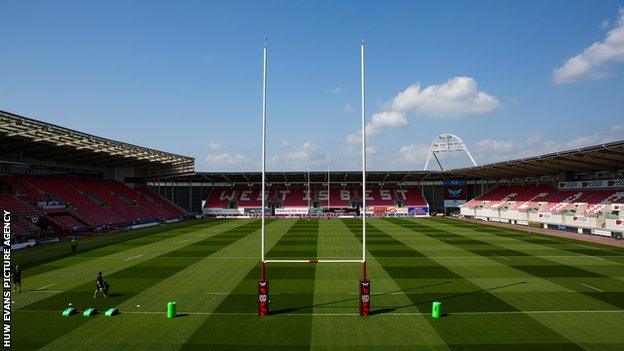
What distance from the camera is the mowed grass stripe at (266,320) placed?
12.9 m

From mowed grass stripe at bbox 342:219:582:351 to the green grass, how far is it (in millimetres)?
58

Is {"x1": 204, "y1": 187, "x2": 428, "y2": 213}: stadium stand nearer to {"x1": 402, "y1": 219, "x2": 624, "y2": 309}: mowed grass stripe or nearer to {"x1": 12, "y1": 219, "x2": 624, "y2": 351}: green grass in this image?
{"x1": 402, "y1": 219, "x2": 624, "y2": 309}: mowed grass stripe

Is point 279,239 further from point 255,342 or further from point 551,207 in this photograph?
point 551,207

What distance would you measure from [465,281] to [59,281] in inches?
846

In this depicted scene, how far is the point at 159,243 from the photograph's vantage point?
124 ft

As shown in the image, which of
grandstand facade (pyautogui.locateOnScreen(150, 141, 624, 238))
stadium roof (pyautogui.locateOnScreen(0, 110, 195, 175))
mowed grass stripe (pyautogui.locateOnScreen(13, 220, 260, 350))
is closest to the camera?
mowed grass stripe (pyautogui.locateOnScreen(13, 220, 260, 350))

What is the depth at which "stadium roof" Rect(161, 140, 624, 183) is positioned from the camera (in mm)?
42966

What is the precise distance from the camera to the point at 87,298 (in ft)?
59.7

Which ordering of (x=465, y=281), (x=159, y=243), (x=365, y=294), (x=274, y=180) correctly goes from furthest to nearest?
(x=274, y=180)
(x=159, y=243)
(x=465, y=281)
(x=365, y=294)

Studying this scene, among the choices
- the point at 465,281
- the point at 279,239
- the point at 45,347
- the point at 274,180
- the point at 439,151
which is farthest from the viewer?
the point at 439,151

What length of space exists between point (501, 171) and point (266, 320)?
60.6 m

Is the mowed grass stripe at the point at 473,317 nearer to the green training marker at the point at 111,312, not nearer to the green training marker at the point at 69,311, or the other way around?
the green training marker at the point at 111,312

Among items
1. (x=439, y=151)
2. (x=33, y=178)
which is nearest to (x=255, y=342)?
(x=33, y=178)

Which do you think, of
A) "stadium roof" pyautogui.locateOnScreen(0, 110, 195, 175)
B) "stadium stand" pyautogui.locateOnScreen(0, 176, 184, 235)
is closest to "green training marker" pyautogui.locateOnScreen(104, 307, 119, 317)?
"stadium roof" pyautogui.locateOnScreen(0, 110, 195, 175)
